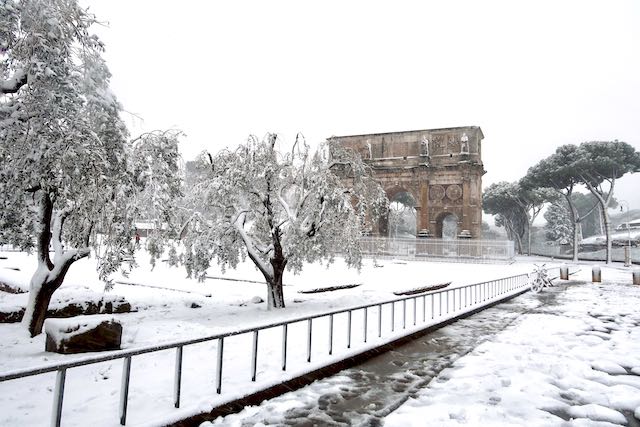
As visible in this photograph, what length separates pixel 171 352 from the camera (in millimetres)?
8695

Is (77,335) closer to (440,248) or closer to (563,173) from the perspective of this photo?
(440,248)

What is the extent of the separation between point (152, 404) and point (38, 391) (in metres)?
2.34

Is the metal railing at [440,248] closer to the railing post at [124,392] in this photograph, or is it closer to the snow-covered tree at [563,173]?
the snow-covered tree at [563,173]

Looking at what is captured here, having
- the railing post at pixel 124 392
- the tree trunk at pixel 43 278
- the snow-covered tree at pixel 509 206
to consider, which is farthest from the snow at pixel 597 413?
the snow-covered tree at pixel 509 206

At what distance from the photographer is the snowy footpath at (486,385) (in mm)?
4887

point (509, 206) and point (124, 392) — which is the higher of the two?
point (509, 206)

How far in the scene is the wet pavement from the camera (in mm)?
4844

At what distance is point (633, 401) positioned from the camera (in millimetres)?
5379

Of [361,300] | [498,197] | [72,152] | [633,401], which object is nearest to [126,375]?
[72,152]

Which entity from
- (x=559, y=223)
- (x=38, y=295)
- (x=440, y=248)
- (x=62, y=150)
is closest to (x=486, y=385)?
(x=62, y=150)

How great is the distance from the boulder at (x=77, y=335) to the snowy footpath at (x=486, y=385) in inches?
159

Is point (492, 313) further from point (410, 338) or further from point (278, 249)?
point (278, 249)

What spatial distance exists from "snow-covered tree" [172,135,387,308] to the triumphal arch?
89.9 feet

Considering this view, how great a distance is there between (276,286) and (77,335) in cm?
712
